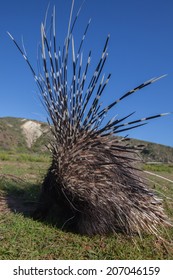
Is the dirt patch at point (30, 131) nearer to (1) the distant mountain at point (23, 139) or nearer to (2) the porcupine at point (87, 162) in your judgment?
(1) the distant mountain at point (23, 139)

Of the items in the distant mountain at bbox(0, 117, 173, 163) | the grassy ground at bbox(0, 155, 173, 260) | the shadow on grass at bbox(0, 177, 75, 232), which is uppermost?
the distant mountain at bbox(0, 117, 173, 163)

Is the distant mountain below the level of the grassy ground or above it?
above

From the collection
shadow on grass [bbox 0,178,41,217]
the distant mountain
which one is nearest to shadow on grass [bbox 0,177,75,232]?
shadow on grass [bbox 0,178,41,217]

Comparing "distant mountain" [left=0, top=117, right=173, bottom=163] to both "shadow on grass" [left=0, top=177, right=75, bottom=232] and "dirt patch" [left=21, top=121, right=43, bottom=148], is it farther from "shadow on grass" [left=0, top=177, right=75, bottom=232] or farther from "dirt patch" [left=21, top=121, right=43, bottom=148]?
"shadow on grass" [left=0, top=177, right=75, bottom=232]

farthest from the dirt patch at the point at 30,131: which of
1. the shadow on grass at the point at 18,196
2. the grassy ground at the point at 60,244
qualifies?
the grassy ground at the point at 60,244

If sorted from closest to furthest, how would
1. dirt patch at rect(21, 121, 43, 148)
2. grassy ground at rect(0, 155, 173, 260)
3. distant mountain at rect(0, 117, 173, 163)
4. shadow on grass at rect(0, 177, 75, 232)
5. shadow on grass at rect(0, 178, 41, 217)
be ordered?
grassy ground at rect(0, 155, 173, 260) → shadow on grass at rect(0, 177, 75, 232) → shadow on grass at rect(0, 178, 41, 217) → distant mountain at rect(0, 117, 173, 163) → dirt patch at rect(21, 121, 43, 148)

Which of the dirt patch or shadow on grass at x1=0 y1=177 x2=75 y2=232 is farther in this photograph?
the dirt patch

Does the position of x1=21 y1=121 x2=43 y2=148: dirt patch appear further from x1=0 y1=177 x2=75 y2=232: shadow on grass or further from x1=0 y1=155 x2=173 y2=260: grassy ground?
x1=0 y1=155 x2=173 y2=260: grassy ground

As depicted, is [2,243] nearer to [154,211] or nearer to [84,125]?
[84,125]

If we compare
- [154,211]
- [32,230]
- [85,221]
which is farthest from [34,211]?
[154,211]

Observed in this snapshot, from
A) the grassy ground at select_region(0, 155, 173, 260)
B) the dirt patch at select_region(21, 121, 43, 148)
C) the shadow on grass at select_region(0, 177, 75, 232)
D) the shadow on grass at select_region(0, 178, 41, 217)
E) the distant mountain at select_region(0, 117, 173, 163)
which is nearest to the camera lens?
the grassy ground at select_region(0, 155, 173, 260)

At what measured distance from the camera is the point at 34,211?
14.5ft

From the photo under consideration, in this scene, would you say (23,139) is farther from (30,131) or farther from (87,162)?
(87,162)

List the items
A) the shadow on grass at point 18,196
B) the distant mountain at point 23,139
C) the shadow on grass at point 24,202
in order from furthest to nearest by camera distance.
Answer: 1. the distant mountain at point 23,139
2. the shadow on grass at point 18,196
3. the shadow on grass at point 24,202
